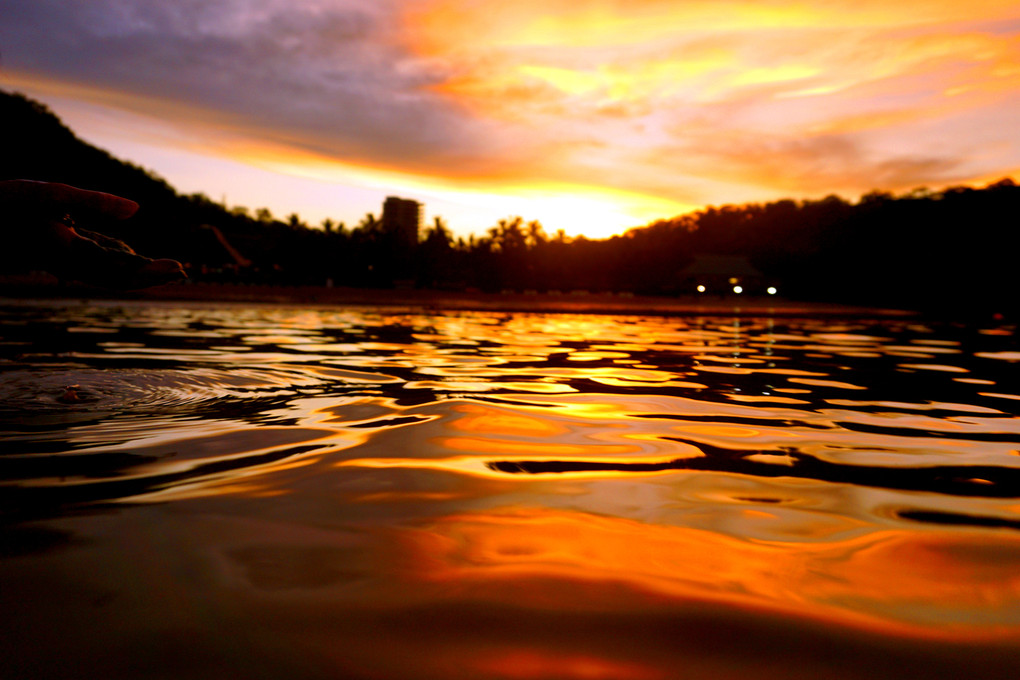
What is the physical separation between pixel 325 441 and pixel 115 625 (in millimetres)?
1481

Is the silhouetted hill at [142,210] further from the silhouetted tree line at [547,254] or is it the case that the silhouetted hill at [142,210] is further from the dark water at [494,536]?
the dark water at [494,536]

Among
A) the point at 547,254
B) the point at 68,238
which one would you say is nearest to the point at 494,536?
the point at 68,238

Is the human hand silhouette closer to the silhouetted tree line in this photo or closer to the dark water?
the dark water

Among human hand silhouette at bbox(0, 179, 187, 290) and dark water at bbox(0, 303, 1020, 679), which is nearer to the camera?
dark water at bbox(0, 303, 1020, 679)

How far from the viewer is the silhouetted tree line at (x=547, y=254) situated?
38062 mm

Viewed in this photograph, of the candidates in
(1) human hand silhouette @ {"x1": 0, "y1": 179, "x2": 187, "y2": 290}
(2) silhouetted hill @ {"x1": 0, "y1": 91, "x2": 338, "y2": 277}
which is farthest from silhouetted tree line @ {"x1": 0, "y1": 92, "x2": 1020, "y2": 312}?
(1) human hand silhouette @ {"x1": 0, "y1": 179, "x2": 187, "y2": 290}

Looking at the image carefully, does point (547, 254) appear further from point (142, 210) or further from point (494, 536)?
point (494, 536)

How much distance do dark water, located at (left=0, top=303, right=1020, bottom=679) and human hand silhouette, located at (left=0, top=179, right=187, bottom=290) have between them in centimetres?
66

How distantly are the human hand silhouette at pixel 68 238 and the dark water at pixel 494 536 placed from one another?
0.66 meters

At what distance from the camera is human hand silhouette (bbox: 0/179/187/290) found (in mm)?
2434

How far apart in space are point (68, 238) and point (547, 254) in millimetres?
52637

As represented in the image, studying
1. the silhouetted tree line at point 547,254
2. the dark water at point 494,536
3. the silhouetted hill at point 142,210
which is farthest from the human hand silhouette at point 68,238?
the silhouetted tree line at point 547,254

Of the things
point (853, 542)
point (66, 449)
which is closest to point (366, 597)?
point (853, 542)

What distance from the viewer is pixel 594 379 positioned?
193 inches
